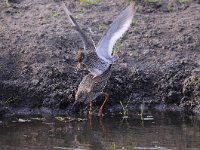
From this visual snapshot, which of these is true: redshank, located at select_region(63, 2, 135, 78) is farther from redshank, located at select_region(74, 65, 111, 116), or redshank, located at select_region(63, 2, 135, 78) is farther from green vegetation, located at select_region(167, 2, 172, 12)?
green vegetation, located at select_region(167, 2, 172, 12)

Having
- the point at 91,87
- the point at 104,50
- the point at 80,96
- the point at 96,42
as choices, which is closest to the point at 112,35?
the point at 104,50

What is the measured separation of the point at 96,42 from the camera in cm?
1061

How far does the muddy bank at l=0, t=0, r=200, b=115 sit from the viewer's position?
31.6 feet

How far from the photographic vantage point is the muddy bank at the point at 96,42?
31.6 feet

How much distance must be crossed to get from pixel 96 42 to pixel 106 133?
8.81 ft

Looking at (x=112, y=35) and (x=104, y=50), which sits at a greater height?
(x=112, y=35)

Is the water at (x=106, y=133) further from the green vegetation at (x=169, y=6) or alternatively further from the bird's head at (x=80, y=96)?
the green vegetation at (x=169, y=6)

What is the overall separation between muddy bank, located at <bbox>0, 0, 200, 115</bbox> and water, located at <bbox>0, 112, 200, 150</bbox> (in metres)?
0.46

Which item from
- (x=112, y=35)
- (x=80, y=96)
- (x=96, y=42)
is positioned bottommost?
(x=80, y=96)

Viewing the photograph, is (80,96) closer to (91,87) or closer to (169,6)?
(91,87)

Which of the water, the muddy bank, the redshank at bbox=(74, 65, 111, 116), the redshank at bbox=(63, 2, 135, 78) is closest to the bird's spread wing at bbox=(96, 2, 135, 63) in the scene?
the redshank at bbox=(63, 2, 135, 78)

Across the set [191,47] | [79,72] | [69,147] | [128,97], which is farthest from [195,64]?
[69,147]

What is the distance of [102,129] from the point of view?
8.52 metres

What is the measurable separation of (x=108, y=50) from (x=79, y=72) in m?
0.86
